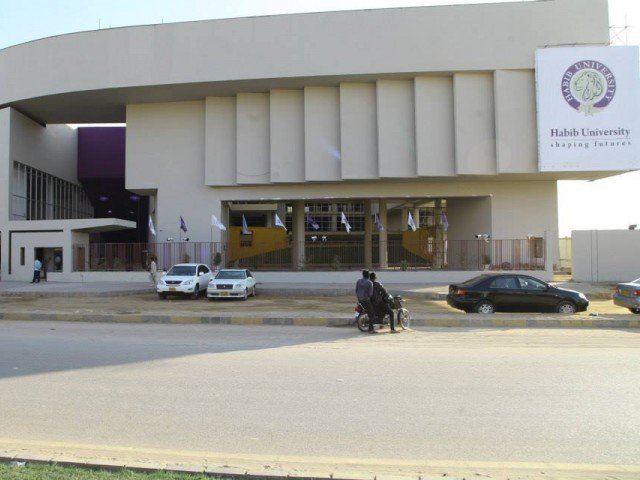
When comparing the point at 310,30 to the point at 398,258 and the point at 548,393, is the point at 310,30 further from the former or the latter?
the point at 548,393

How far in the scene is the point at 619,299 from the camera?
17281mm

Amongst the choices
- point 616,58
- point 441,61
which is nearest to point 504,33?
point 441,61

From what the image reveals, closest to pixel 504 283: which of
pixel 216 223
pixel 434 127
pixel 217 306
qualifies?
pixel 217 306

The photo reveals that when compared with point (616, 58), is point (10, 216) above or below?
below

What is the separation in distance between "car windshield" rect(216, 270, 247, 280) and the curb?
7.44 m

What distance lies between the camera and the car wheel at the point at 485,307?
16.8m

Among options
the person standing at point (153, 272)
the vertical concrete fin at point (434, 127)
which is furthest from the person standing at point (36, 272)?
the vertical concrete fin at point (434, 127)

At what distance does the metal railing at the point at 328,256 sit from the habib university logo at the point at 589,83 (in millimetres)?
7887

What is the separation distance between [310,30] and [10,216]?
21.9 meters

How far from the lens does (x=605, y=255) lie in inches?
1166

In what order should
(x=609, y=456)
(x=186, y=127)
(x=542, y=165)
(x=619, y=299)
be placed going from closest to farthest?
(x=609, y=456), (x=619, y=299), (x=542, y=165), (x=186, y=127)

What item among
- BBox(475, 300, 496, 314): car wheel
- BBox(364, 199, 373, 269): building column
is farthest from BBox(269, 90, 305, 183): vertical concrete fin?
BBox(475, 300, 496, 314): car wheel

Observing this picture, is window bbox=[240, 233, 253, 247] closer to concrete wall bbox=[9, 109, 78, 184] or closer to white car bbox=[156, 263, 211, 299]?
white car bbox=[156, 263, 211, 299]

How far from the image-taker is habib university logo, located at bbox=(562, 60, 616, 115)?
29.2 m
